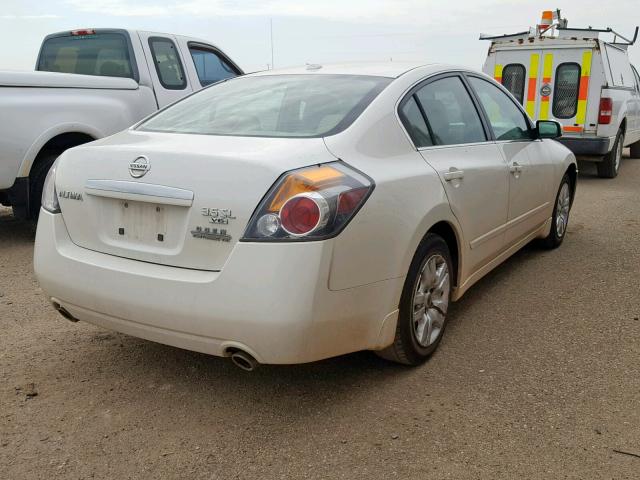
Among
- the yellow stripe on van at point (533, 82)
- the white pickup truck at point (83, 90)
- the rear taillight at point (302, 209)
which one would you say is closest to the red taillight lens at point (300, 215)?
the rear taillight at point (302, 209)

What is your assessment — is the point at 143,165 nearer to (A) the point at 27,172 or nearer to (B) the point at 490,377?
(B) the point at 490,377

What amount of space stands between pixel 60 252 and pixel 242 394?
1.05 meters

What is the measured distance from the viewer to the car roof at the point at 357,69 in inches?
141

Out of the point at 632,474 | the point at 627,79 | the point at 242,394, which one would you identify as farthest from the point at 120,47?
the point at 627,79

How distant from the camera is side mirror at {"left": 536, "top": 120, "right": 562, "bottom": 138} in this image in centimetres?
480

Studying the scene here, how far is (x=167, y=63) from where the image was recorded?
716 centimetres

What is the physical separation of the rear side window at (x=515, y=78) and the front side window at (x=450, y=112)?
704cm

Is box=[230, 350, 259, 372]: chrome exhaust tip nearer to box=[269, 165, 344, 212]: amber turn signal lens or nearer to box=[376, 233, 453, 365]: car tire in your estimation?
box=[269, 165, 344, 212]: amber turn signal lens

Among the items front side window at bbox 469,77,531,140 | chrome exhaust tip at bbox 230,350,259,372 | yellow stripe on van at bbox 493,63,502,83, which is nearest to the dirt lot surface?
chrome exhaust tip at bbox 230,350,259,372

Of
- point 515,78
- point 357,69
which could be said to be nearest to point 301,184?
point 357,69

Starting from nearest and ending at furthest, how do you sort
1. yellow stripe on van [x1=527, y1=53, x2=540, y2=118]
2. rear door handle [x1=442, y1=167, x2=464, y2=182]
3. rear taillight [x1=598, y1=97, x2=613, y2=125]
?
rear door handle [x1=442, y1=167, x2=464, y2=182]
rear taillight [x1=598, y1=97, x2=613, y2=125]
yellow stripe on van [x1=527, y1=53, x2=540, y2=118]

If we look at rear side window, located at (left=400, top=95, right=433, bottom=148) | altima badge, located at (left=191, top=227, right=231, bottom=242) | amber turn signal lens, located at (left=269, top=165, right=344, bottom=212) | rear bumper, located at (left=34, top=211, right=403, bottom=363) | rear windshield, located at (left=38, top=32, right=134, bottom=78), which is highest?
rear windshield, located at (left=38, top=32, right=134, bottom=78)

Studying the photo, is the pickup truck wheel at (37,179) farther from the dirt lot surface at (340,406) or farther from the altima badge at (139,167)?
the altima badge at (139,167)

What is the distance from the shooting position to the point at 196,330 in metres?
2.64
